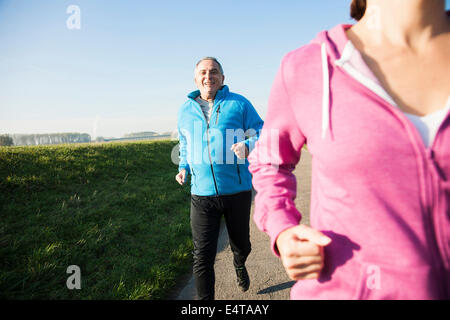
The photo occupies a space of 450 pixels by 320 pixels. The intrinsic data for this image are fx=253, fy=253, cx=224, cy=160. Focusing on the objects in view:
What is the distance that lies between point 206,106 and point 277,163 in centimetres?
239

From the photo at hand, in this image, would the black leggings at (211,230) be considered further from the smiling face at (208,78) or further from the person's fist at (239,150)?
the smiling face at (208,78)

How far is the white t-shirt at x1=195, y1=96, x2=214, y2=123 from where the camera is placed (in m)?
3.28

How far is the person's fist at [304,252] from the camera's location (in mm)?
887

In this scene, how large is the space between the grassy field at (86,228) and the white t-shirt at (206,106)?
239 centimetres

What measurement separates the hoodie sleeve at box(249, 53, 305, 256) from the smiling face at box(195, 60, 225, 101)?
7.60 ft

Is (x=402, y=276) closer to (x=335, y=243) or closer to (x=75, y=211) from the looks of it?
(x=335, y=243)

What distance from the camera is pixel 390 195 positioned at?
0.83m

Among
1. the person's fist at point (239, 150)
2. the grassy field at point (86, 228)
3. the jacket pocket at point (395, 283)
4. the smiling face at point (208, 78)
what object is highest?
the smiling face at point (208, 78)

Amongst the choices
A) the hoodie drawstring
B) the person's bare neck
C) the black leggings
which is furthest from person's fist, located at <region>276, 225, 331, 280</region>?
the black leggings

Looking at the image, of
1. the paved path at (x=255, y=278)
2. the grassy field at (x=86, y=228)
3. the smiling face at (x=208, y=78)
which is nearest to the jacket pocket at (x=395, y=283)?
the paved path at (x=255, y=278)

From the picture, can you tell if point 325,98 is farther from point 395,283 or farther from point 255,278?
point 255,278

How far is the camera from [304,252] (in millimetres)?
902
